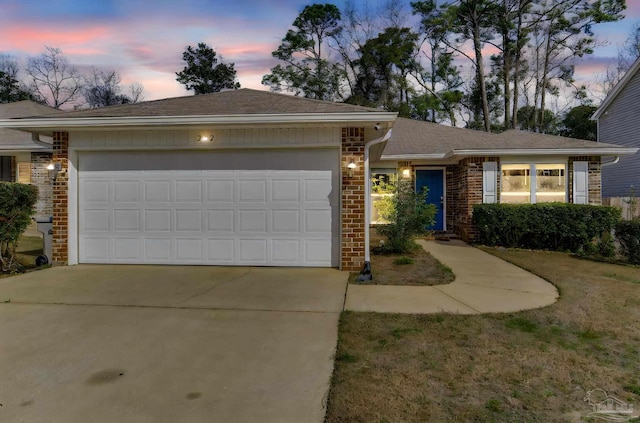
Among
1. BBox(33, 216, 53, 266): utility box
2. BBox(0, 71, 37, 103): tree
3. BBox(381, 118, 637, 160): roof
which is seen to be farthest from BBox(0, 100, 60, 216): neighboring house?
BBox(0, 71, 37, 103): tree

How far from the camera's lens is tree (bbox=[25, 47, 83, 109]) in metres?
27.4

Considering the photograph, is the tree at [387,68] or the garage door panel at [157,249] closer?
the garage door panel at [157,249]

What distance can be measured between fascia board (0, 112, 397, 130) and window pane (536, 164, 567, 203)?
23.3ft

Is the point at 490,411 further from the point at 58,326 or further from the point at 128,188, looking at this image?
the point at 128,188

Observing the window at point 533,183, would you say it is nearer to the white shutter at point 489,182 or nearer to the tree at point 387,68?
the white shutter at point 489,182

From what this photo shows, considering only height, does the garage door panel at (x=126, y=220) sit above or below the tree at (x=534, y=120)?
below

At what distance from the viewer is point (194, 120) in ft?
21.3

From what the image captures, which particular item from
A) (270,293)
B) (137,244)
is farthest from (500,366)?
(137,244)

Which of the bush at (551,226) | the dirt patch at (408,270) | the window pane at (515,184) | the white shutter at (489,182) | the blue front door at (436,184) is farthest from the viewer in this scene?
the blue front door at (436,184)

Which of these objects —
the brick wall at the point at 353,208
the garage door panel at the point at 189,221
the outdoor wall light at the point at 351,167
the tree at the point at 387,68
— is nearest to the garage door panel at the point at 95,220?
the garage door panel at the point at 189,221

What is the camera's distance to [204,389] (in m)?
2.74

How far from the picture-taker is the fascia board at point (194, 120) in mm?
6258

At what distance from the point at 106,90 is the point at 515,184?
31416mm

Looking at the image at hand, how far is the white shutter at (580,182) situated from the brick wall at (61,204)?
12570mm
